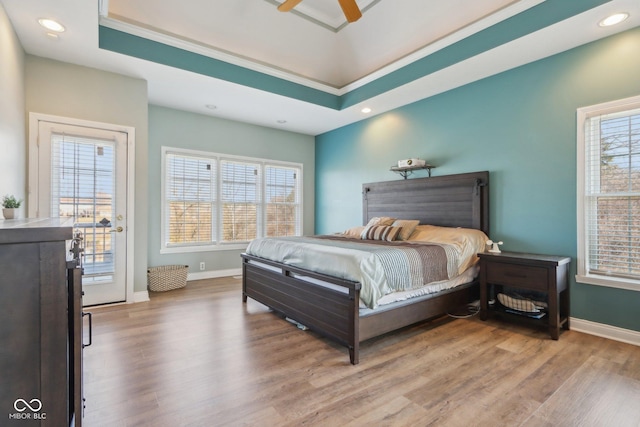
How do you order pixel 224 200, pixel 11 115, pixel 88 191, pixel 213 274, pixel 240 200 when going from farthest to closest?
pixel 240 200
pixel 224 200
pixel 213 274
pixel 88 191
pixel 11 115

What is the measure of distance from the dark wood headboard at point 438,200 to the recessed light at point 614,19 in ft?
5.35

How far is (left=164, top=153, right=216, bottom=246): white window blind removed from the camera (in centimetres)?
494

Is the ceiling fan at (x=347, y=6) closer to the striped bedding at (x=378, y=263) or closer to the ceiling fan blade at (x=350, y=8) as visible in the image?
the ceiling fan blade at (x=350, y=8)

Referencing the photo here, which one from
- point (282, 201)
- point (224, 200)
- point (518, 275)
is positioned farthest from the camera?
point (282, 201)

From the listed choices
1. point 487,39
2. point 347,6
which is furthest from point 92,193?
point 487,39

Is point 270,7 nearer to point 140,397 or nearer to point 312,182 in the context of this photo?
point 312,182

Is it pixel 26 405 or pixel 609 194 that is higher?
pixel 609 194

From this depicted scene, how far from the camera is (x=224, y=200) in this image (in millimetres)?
5453

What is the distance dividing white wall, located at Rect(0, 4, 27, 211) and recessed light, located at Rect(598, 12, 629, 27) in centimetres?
494

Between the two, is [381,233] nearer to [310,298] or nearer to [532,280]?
[310,298]

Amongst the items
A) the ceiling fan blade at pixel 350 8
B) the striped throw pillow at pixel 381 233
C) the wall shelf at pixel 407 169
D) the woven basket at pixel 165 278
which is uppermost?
the ceiling fan blade at pixel 350 8

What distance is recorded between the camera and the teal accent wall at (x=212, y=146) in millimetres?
4777

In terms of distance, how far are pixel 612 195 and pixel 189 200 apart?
17.5 ft

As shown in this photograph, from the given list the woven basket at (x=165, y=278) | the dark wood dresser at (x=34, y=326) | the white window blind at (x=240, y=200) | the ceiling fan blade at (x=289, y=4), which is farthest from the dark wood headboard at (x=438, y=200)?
the dark wood dresser at (x=34, y=326)
